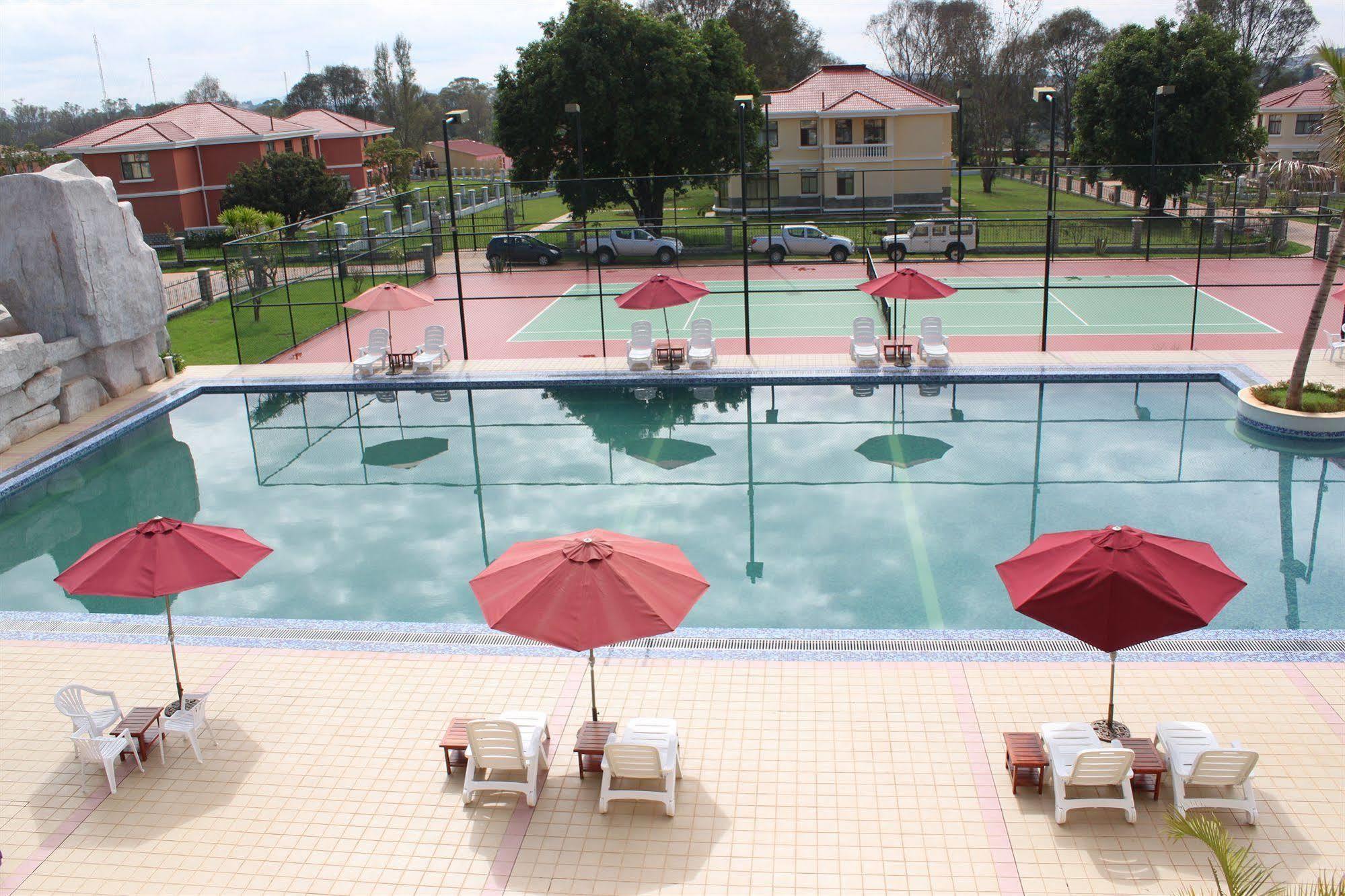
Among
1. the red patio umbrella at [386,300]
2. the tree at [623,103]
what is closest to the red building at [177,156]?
the tree at [623,103]

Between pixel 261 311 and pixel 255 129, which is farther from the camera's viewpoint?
pixel 255 129

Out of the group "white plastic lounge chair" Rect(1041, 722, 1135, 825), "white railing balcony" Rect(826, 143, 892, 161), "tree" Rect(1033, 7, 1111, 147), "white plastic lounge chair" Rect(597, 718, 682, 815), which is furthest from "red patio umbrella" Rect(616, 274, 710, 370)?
"tree" Rect(1033, 7, 1111, 147)

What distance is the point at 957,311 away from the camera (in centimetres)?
2730

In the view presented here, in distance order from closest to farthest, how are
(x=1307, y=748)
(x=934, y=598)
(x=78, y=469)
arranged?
(x=1307, y=748), (x=934, y=598), (x=78, y=469)

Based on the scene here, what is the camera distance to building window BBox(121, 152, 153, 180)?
4678 cm

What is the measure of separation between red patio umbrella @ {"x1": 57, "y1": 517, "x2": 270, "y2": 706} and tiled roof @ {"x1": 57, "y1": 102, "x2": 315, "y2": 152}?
141 feet

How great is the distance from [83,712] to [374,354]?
551 inches

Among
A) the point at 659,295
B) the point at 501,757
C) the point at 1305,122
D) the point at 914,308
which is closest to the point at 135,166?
the point at 914,308

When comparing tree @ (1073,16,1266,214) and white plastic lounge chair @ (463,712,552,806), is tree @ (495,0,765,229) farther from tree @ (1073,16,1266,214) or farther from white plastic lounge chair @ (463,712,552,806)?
white plastic lounge chair @ (463,712,552,806)

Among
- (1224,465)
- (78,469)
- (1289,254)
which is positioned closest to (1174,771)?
(1224,465)

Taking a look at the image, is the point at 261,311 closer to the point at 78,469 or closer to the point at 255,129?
the point at 78,469

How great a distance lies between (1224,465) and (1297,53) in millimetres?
86645

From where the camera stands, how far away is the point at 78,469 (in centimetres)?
1784

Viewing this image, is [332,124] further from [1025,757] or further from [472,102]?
[472,102]
